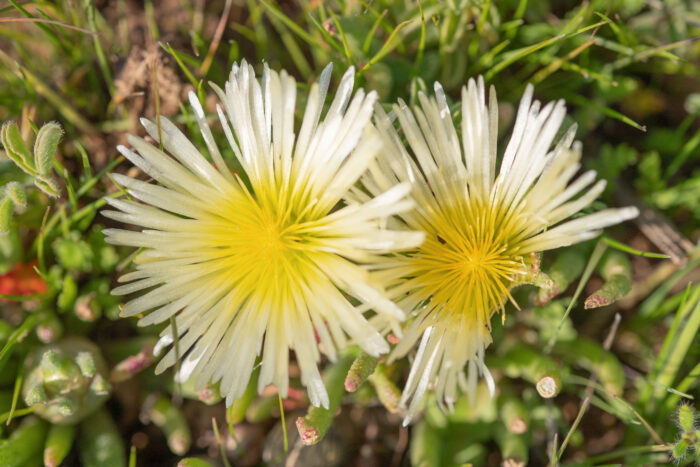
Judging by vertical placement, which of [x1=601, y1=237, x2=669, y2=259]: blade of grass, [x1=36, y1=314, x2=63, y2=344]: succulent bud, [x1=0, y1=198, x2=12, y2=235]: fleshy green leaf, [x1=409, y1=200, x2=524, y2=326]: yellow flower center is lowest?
[x1=601, y1=237, x2=669, y2=259]: blade of grass

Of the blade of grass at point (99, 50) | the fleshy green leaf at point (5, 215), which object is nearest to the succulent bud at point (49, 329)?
the fleshy green leaf at point (5, 215)

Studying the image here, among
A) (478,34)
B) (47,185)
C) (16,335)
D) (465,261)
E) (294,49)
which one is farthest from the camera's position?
(294,49)

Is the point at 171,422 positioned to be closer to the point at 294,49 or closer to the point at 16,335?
the point at 16,335

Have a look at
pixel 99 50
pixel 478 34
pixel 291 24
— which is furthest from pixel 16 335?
pixel 478 34

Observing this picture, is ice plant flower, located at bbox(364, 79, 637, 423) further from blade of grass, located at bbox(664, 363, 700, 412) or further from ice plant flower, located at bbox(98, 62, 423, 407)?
blade of grass, located at bbox(664, 363, 700, 412)

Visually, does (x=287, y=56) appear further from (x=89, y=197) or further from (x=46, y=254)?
(x=46, y=254)

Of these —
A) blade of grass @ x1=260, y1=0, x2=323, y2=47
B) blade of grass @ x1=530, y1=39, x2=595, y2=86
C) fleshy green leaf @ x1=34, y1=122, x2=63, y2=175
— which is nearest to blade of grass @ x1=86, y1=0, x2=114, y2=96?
fleshy green leaf @ x1=34, y1=122, x2=63, y2=175

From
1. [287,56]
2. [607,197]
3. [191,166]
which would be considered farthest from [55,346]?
[607,197]
